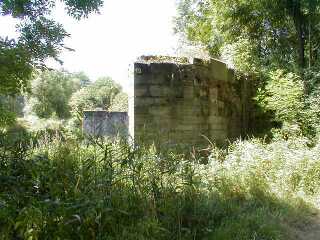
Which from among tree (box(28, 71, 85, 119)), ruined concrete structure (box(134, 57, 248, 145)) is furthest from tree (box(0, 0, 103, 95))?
tree (box(28, 71, 85, 119))

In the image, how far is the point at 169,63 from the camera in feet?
24.0

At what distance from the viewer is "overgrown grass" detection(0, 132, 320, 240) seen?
9.80ft

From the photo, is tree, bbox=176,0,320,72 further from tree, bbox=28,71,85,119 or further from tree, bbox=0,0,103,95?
tree, bbox=28,71,85,119

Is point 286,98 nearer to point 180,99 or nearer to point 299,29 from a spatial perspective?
point 180,99

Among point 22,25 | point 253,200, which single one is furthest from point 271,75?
point 22,25

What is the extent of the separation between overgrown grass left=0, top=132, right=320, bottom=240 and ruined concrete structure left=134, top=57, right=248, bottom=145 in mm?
2220

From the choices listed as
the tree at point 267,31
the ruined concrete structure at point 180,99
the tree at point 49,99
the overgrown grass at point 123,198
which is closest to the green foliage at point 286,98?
the tree at point 267,31

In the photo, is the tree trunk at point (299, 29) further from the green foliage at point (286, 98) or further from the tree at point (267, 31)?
the green foliage at point (286, 98)

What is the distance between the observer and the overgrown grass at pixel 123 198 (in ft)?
9.80

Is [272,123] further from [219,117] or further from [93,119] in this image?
[93,119]

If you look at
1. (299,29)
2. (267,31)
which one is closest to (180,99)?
(299,29)

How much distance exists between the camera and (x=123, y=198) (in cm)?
353

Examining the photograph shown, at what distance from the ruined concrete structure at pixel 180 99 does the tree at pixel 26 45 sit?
9.76 ft

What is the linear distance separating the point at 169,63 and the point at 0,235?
507 centimetres
